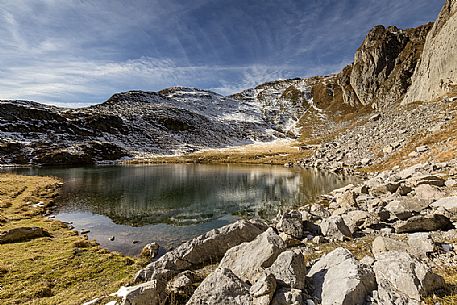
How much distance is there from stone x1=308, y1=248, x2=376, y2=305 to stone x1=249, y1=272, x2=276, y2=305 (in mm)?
1646

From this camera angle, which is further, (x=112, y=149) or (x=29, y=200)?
(x=112, y=149)

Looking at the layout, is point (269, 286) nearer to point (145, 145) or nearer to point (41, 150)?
point (41, 150)

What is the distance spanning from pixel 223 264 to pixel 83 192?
49.4m

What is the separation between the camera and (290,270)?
8883 mm

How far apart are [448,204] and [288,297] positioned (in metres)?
16.5

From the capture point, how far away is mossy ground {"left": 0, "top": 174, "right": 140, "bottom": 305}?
14.0 metres

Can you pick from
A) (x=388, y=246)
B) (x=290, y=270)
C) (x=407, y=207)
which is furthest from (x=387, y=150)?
(x=290, y=270)

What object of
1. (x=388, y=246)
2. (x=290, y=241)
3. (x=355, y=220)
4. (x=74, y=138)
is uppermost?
(x=74, y=138)

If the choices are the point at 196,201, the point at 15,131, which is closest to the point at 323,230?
the point at 196,201

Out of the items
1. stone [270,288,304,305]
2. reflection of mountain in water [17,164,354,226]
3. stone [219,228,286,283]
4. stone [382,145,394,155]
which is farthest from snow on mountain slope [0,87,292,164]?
stone [270,288,304,305]

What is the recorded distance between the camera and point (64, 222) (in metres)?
31.6

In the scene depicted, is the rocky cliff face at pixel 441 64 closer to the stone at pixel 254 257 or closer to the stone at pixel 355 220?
the stone at pixel 355 220

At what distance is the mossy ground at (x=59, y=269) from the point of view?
14.0 meters

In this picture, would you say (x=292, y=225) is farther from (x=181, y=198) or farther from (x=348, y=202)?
(x=181, y=198)
